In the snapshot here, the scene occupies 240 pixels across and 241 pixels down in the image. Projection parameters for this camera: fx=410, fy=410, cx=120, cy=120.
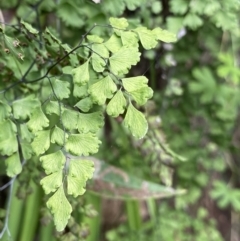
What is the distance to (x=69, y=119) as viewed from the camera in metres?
0.56

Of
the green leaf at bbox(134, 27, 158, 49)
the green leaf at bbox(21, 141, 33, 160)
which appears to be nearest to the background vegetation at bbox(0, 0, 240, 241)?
the green leaf at bbox(21, 141, 33, 160)

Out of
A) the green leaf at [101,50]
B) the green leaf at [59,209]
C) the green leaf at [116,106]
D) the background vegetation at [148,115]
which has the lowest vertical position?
the background vegetation at [148,115]

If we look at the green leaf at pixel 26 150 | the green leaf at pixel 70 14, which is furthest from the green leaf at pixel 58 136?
the green leaf at pixel 70 14

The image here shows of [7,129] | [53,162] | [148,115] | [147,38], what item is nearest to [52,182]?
[53,162]

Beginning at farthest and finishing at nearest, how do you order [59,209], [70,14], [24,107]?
[70,14]
[24,107]
[59,209]

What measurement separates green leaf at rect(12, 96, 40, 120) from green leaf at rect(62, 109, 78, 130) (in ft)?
0.25

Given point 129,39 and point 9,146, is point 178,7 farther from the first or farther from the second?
point 9,146

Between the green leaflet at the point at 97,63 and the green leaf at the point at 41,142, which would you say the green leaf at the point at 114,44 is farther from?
the green leaf at the point at 41,142

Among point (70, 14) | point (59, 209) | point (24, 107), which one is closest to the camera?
point (59, 209)

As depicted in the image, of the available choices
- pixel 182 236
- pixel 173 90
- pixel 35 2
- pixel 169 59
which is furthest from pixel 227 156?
pixel 35 2

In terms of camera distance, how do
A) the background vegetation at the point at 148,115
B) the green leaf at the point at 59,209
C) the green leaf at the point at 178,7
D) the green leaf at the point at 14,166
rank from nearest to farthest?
the green leaf at the point at 59,209 < the green leaf at the point at 14,166 < the background vegetation at the point at 148,115 < the green leaf at the point at 178,7

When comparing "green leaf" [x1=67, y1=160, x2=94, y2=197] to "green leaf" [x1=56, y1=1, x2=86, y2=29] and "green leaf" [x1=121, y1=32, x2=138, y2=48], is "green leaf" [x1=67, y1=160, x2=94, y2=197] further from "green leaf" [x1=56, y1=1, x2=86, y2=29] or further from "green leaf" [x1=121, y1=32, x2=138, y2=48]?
"green leaf" [x1=56, y1=1, x2=86, y2=29]

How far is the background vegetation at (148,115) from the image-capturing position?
2.36ft

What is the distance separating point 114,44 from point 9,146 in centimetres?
21
